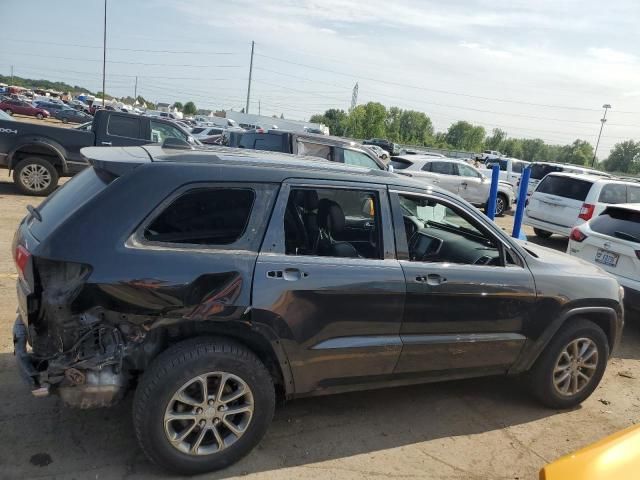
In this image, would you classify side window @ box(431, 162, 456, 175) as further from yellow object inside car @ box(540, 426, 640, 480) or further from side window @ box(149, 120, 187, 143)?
yellow object inside car @ box(540, 426, 640, 480)

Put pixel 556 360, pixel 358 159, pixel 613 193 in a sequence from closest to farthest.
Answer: pixel 556 360, pixel 358 159, pixel 613 193

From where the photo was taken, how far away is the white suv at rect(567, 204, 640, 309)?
19.2 feet

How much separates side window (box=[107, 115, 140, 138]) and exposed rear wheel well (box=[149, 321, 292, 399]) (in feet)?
31.3

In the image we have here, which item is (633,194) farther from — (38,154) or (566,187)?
(38,154)

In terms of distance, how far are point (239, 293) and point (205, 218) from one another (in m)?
0.49

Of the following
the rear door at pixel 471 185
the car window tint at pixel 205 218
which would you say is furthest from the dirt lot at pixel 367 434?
the rear door at pixel 471 185

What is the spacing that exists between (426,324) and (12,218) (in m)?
7.56

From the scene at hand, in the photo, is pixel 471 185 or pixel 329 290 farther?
pixel 471 185

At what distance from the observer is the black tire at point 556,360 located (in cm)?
395

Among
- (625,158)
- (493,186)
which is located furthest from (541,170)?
(625,158)

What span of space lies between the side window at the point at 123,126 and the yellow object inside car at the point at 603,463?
1118 cm

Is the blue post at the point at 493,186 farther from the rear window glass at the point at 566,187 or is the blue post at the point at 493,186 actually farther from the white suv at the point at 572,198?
the rear window glass at the point at 566,187

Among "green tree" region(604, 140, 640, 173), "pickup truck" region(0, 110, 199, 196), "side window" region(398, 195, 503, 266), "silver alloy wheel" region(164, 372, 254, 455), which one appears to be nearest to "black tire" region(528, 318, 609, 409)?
"side window" region(398, 195, 503, 266)

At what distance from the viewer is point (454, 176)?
1548 cm
